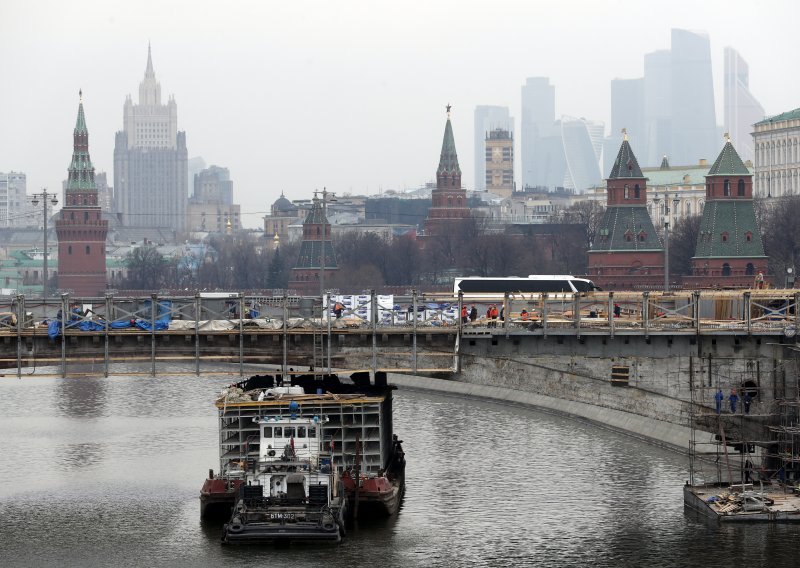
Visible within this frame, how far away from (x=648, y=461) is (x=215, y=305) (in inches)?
1775

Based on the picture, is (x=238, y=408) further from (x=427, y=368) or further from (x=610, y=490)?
(x=610, y=490)

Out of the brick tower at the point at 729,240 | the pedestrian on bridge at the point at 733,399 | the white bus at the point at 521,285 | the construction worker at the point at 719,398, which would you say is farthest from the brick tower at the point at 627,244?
the construction worker at the point at 719,398

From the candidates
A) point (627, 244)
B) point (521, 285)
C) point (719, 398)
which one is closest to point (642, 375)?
point (719, 398)

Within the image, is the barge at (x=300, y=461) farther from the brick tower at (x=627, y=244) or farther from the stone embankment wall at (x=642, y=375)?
the brick tower at (x=627, y=244)

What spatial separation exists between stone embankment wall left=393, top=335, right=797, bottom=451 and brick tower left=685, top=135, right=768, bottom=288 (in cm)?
6010

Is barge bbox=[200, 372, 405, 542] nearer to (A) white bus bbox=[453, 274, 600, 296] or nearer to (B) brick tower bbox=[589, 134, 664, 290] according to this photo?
(A) white bus bbox=[453, 274, 600, 296]

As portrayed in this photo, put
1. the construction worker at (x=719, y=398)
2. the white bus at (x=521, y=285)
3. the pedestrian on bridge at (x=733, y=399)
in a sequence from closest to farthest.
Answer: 1. the construction worker at (x=719, y=398)
2. the pedestrian on bridge at (x=733, y=399)
3. the white bus at (x=521, y=285)

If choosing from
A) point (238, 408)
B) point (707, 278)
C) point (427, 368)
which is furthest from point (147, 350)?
point (707, 278)

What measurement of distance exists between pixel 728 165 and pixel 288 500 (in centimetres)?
10429

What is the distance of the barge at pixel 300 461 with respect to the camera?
58750 mm

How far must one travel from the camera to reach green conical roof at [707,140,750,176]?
15675 centimetres

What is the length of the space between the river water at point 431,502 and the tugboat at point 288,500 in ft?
2.33

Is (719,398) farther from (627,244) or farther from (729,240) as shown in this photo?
(627,244)

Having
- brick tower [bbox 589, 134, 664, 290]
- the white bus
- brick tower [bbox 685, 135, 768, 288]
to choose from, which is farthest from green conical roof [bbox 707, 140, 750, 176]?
the white bus
